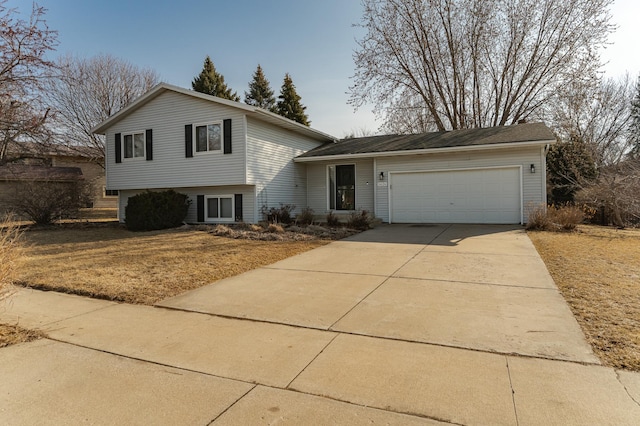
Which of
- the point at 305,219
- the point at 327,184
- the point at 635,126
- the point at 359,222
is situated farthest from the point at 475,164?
the point at 635,126

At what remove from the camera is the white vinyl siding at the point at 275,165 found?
1420cm

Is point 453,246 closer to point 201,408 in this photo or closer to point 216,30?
point 201,408

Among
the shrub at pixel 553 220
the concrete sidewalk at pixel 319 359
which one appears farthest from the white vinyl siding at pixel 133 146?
the shrub at pixel 553 220

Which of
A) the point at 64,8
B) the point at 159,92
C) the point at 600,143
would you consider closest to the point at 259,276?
the point at 159,92

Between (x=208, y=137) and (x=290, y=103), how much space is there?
77.6ft

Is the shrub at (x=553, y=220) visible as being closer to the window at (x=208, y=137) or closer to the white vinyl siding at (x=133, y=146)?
the window at (x=208, y=137)

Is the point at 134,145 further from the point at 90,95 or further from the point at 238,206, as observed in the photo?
the point at 90,95

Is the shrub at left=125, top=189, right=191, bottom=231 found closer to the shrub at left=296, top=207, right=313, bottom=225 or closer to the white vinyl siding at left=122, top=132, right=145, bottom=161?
the white vinyl siding at left=122, top=132, right=145, bottom=161

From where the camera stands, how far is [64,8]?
12.8m

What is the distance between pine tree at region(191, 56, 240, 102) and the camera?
1394 inches

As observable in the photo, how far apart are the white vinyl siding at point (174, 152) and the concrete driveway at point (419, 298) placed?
6894 millimetres

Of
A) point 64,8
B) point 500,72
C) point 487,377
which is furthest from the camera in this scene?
point 500,72

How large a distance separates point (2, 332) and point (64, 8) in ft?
43.7

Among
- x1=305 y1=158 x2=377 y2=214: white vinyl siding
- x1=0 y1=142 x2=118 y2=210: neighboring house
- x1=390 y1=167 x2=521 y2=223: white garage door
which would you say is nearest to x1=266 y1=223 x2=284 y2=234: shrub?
x1=305 y1=158 x2=377 y2=214: white vinyl siding
